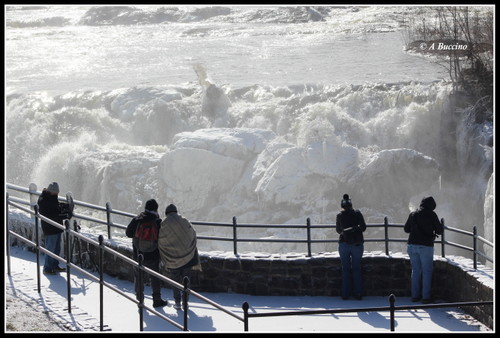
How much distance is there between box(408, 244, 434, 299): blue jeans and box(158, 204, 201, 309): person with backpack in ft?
8.28

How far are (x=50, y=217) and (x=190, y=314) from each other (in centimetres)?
219

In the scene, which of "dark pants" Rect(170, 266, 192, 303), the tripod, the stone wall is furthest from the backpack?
the tripod

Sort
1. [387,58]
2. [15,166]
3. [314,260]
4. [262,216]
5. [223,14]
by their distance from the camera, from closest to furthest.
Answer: [314,260] < [262,216] < [15,166] < [387,58] < [223,14]

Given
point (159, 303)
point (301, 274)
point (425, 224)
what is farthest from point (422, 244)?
point (159, 303)

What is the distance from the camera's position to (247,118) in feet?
114

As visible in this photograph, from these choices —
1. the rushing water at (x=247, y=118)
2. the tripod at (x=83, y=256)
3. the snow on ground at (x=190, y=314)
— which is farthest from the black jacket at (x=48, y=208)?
the rushing water at (x=247, y=118)

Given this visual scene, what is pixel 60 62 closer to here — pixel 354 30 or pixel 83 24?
pixel 83 24

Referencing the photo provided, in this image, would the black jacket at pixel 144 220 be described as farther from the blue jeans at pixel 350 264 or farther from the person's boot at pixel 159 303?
the blue jeans at pixel 350 264

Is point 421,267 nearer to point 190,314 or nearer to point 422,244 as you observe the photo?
point 422,244

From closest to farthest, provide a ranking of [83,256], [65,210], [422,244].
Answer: [422,244] < [65,210] < [83,256]

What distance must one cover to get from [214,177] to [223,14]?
1769 centimetres

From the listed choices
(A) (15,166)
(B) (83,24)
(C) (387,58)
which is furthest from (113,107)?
(B) (83,24)

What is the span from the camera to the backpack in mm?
11180

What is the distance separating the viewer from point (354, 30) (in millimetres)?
42250
